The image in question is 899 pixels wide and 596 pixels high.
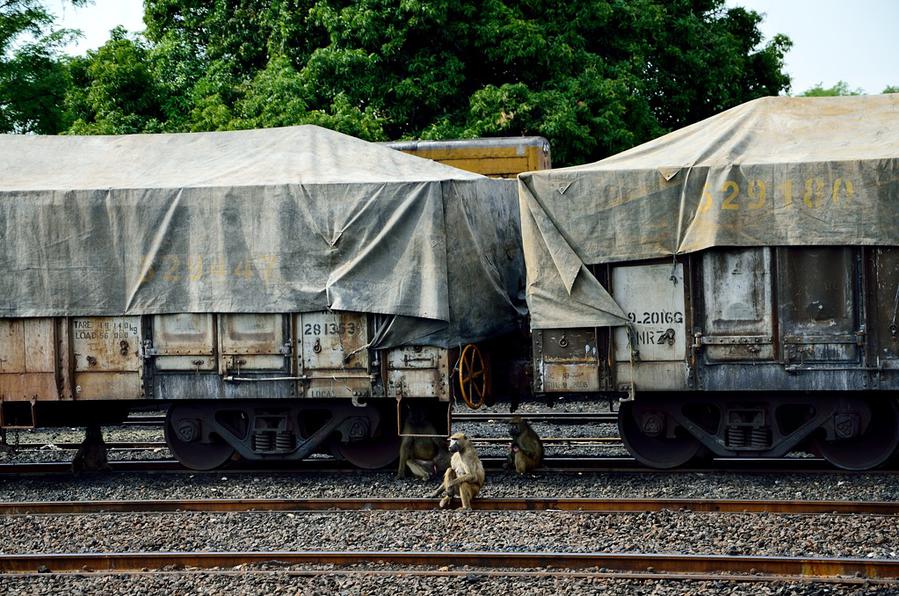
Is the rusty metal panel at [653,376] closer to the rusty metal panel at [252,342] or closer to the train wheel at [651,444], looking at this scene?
the train wheel at [651,444]

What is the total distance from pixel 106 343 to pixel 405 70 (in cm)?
1147

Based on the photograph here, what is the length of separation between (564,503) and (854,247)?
3571 millimetres

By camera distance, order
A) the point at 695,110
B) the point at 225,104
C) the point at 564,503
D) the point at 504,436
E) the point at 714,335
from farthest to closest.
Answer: the point at 695,110
the point at 225,104
the point at 504,436
the point at 714,335
the point at 564,503

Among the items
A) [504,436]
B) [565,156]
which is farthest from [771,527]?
[565,156]

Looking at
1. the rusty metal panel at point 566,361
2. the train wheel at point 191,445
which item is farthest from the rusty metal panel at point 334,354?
the rusty metal panel at point 566,361

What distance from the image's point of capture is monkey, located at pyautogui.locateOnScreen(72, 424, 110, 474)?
12.0 m

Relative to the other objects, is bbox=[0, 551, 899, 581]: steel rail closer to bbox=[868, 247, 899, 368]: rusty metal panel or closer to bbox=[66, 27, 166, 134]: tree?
bbox=[868, 247, 899, 368]: rusty metal panel

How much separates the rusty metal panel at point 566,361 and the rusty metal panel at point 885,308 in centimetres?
255

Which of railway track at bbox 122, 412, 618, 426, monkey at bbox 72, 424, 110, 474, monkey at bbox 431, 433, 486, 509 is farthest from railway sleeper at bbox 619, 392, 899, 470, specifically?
monkey at bbox 72, 424, 110, 474

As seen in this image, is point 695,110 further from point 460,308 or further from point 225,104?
point 460,308

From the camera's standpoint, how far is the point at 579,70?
22250mm

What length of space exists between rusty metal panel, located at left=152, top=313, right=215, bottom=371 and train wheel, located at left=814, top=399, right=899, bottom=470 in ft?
20.1

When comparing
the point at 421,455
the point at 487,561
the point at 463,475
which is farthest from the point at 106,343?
the point at 487,561

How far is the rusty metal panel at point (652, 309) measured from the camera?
1056cm
